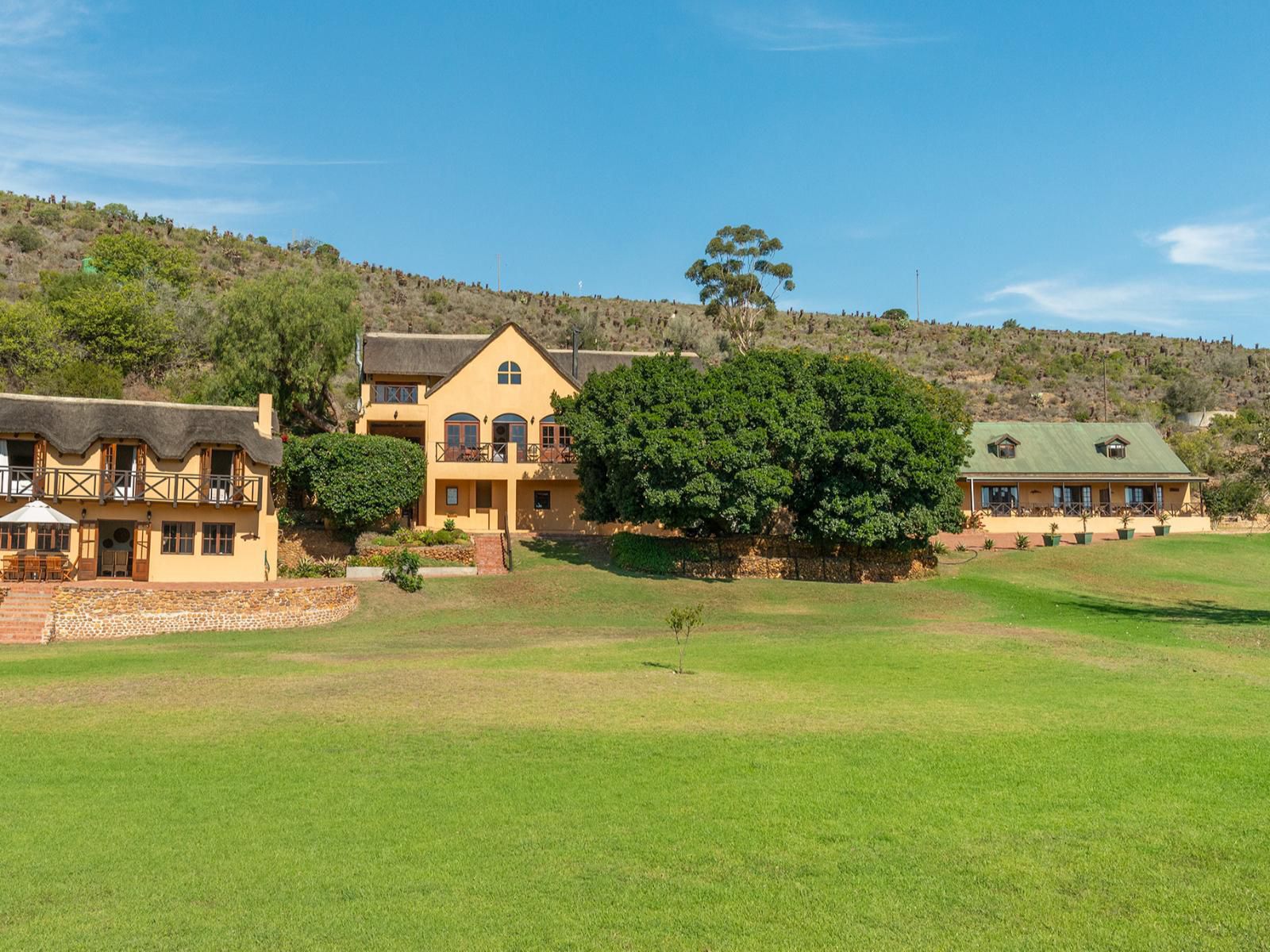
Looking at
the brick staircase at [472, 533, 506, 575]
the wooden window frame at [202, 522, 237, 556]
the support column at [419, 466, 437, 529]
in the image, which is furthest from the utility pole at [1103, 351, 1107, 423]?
the wooden window frame at [202, 522, 237, 556]

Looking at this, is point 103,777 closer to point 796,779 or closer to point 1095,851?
point 796,779

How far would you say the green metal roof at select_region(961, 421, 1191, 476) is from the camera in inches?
2343

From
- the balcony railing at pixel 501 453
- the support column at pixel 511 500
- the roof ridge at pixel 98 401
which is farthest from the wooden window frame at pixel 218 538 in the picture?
the support column at pixel 511 500

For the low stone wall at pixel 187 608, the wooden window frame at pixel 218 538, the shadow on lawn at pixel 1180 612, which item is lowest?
the shadow on lawn at pixel 1180 612

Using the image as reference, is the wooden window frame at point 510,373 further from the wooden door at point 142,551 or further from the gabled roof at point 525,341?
the wooden door at point 142,551

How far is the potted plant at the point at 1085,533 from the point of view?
177 feet

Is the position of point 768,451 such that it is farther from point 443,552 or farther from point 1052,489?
point 1052,489

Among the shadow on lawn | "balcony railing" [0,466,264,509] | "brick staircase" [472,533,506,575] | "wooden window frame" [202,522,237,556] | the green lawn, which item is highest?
"balcony railing" [0,466,264,509]

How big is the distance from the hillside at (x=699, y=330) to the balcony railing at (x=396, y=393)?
99.2 feet

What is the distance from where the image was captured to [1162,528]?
5662cm

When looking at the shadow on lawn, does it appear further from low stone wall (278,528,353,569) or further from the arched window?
low stone wall (278,528,353,569)

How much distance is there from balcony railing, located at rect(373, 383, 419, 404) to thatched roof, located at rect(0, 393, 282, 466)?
14601mm

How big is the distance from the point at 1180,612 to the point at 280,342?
4065 centimetres

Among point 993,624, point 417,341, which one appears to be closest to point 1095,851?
point 993,624
